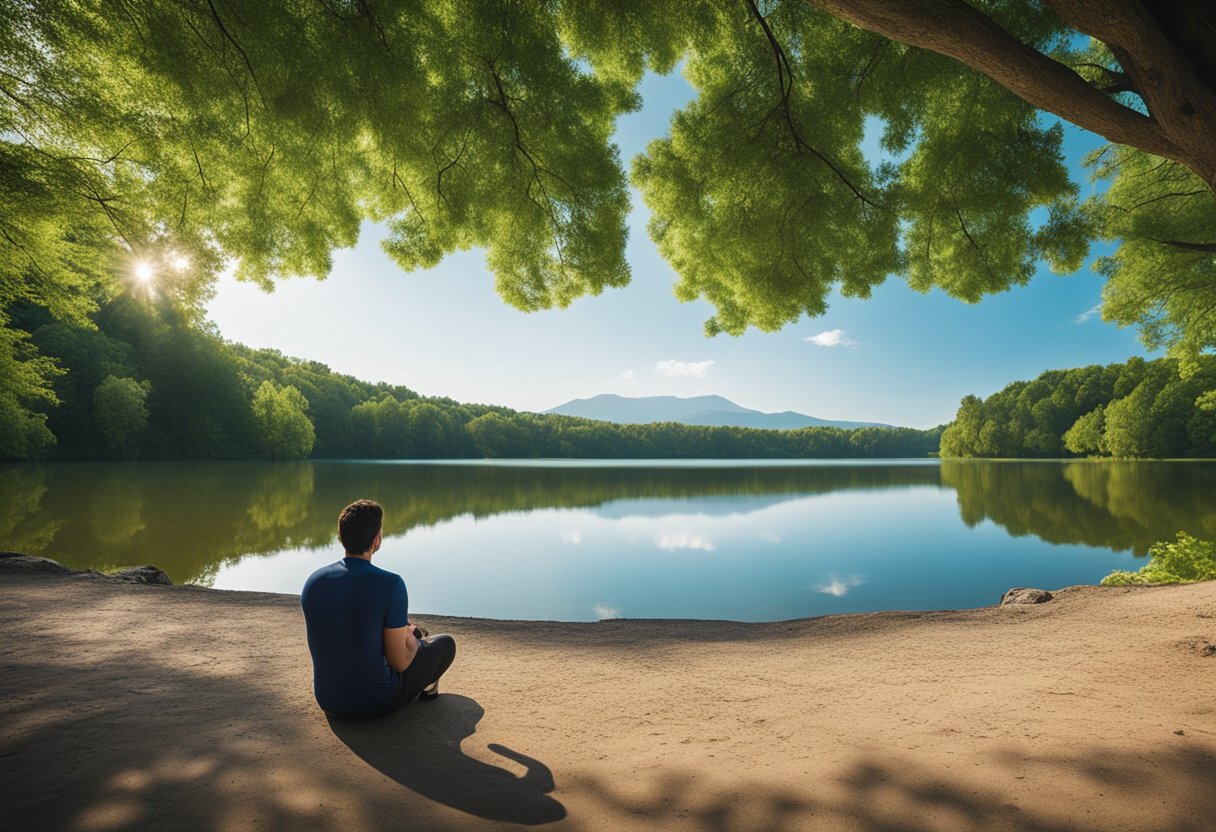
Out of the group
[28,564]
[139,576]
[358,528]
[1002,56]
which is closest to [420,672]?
[358,528]

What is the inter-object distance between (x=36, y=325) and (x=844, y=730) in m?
62.2

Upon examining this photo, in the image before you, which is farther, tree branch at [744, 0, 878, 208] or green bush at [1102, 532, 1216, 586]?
green bush at [1102, 532, 1216, 586]

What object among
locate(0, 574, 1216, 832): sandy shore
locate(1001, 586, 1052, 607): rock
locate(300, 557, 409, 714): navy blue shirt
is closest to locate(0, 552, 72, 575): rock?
locate(0, 574, 1216, 832): sandy shore

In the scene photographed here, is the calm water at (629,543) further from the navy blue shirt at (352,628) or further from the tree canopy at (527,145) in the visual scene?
the navy blue shirt at (352,628)

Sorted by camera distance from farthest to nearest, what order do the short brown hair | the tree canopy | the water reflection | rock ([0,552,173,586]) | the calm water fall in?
1. the water reflection
2. the calm water
3. rock ([0,552,173,586])
4. the tree canopy
5. the short brown hair

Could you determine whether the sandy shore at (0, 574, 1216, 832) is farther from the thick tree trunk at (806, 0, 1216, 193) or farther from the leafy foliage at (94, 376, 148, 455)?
→ the leafy foliage at (94, 376, 148, 455)

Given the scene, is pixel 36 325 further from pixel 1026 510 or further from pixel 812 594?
pixel 1026 510

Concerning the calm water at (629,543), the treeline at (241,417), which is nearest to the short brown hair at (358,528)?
the treeline at (241,417)

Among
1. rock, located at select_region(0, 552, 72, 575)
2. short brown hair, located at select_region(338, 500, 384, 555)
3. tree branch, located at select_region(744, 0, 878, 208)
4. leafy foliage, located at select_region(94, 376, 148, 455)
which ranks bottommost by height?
rock, located at select_region(0, 552, 72, 575)

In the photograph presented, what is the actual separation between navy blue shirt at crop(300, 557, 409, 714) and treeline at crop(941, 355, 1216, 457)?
5949cm

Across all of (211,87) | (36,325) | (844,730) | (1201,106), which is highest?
(36,325)

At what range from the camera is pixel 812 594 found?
10.3 metres

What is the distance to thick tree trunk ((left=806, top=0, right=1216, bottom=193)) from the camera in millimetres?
3025

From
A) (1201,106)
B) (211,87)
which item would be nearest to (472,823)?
(1201,106)
